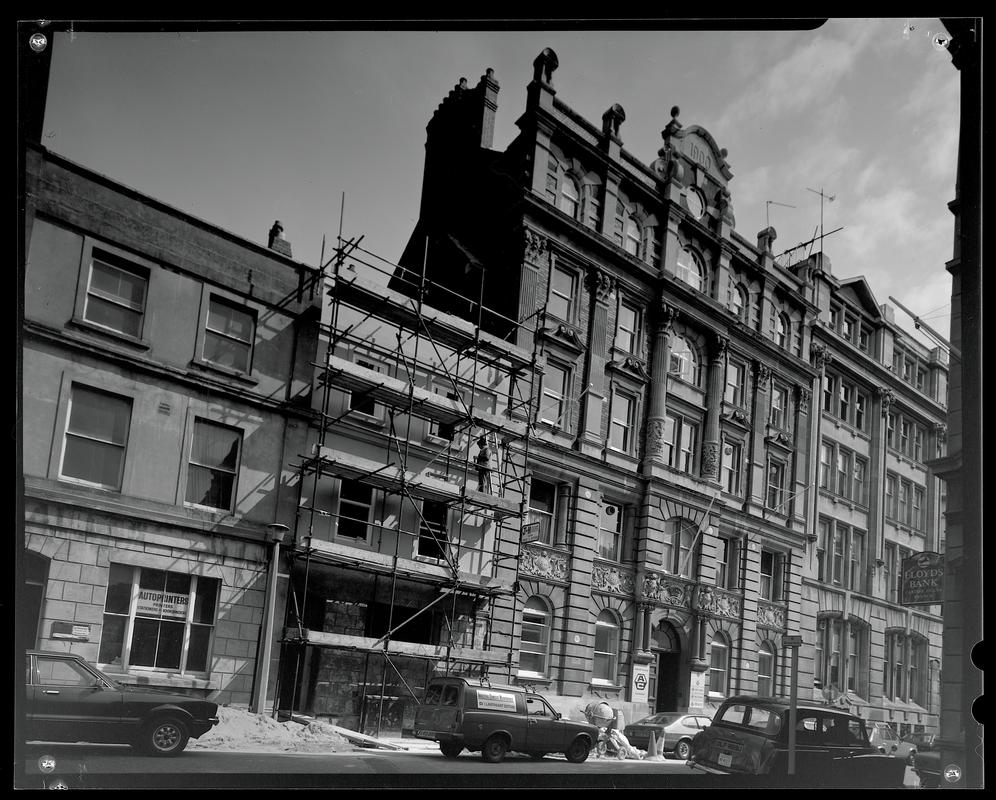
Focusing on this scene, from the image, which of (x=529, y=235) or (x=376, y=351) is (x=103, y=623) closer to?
(x=376, y=351)

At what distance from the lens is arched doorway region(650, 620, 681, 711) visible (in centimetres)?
1794

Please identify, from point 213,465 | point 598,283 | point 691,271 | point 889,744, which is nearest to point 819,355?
point 691,271

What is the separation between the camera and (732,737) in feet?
28.1

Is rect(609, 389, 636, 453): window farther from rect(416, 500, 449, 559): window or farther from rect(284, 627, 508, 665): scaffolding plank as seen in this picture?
rect(284, 627, 508, 665): scaffolding plank

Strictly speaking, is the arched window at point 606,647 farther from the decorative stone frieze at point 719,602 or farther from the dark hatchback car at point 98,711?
the dark hatchback car at point 98,711

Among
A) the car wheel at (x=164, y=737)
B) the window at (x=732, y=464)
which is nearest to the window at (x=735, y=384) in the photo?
the window at (x=732, y=464)

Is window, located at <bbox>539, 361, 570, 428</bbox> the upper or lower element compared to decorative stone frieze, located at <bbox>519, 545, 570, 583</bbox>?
upper

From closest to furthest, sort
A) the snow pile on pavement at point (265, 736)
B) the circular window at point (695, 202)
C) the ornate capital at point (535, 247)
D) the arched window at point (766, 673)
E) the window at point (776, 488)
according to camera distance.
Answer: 1. the snow pile on pavement at point (265, 736)
2. the window at point (776, 488)
3. the arched window at point (766, 673)
4. the circular window at point (695, 202)
5. the ornate capital at point (535, 247)

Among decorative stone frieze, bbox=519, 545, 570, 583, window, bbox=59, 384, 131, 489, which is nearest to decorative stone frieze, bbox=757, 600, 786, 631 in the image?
decorative stone frieze, bbox=519, 545, 570, 583

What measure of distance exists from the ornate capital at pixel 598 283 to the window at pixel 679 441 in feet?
9.06

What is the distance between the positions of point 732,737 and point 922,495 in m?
6.01

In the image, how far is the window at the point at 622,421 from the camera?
59.6ft

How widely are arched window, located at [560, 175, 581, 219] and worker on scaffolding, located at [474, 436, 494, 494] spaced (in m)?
5.06
